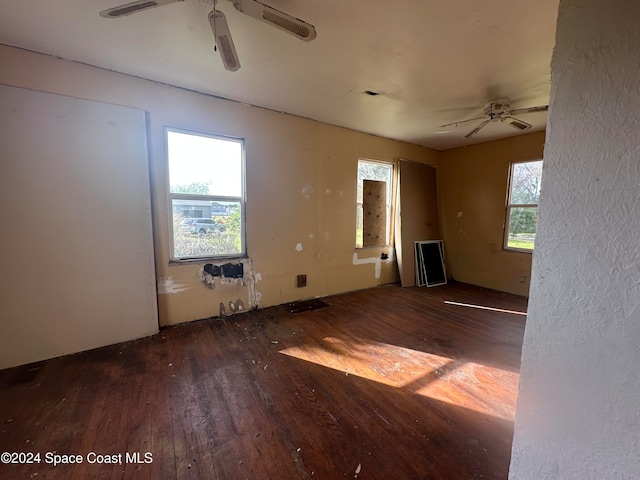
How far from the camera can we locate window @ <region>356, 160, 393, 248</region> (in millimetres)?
4387

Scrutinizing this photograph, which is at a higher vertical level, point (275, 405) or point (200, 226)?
point (200, 226)

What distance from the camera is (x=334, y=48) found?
206 centimetres

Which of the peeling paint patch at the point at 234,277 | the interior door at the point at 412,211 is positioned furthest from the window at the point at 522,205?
the peeling paint patch at the point at 234,277

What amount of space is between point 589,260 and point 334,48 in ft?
7.09

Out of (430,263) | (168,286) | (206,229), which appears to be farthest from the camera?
(430,263)

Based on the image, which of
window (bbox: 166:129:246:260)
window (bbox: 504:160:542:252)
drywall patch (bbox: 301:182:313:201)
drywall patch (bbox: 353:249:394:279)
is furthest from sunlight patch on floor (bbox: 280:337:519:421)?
window (bbox: 504:160:542:252)

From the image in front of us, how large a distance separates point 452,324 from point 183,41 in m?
3.79

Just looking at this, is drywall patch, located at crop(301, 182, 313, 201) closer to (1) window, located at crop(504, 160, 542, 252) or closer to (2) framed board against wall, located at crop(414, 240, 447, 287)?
(2) framed board against wall, located at crop(414, 240, 447, 287)

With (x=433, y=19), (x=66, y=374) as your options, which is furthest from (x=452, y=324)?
(x=66, y=374)

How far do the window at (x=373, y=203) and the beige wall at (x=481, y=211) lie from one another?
1408 mm

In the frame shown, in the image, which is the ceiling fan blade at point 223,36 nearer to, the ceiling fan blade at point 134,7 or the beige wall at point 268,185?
the ceiling fan blade at point 134,7

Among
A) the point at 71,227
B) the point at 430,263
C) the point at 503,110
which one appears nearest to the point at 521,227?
the point at 430,263

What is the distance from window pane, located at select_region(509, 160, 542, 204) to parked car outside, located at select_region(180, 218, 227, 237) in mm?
4569

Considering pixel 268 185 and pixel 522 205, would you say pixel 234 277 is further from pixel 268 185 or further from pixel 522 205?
pixel 522 205
